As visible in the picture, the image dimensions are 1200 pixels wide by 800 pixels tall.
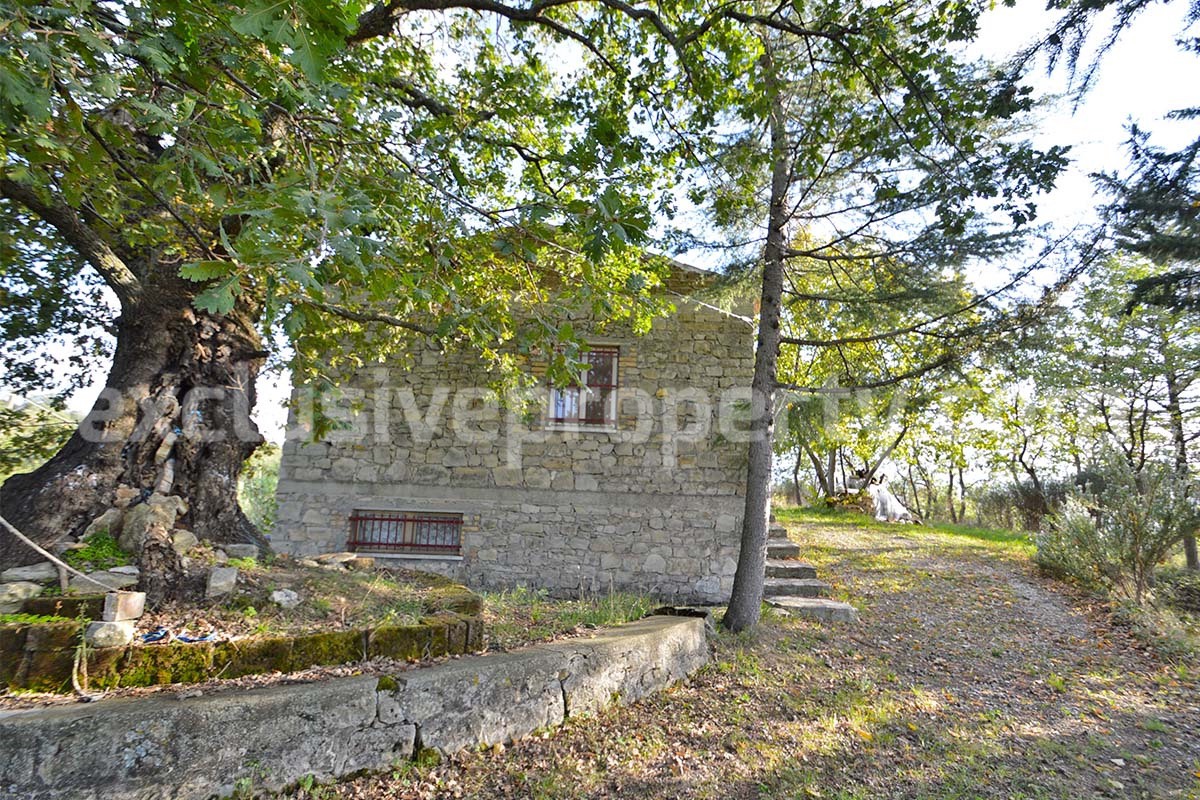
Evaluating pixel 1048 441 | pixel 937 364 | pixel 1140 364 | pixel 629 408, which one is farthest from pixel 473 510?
pixel 1048 441

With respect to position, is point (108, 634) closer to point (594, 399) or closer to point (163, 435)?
point (163, 435)

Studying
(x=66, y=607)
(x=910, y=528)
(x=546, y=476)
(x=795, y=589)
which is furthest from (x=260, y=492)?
(x=910, y=528)

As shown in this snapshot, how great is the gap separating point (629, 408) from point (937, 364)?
11.8ft

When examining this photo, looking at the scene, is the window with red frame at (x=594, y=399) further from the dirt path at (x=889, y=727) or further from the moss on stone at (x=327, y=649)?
the moss on stone at (x=327, y=649)

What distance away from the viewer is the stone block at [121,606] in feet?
→ 9.40

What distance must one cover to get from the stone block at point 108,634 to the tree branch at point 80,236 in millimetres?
2496

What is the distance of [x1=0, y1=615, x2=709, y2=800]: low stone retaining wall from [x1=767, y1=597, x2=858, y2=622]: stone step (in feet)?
10.8

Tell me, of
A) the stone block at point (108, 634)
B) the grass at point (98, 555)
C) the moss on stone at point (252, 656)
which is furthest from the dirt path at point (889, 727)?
the grass at point (98, 555)

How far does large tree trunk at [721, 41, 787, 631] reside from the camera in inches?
215

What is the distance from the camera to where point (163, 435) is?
4.15 meters

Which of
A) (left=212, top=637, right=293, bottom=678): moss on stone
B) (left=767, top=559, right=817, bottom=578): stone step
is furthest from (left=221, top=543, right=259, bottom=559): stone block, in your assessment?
(left=767, top=559, right=817, bottom=578): stone step

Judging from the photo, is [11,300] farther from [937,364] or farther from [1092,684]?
[1092,684]

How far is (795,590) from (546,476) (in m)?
3.30

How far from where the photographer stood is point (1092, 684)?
4691 millimetres
